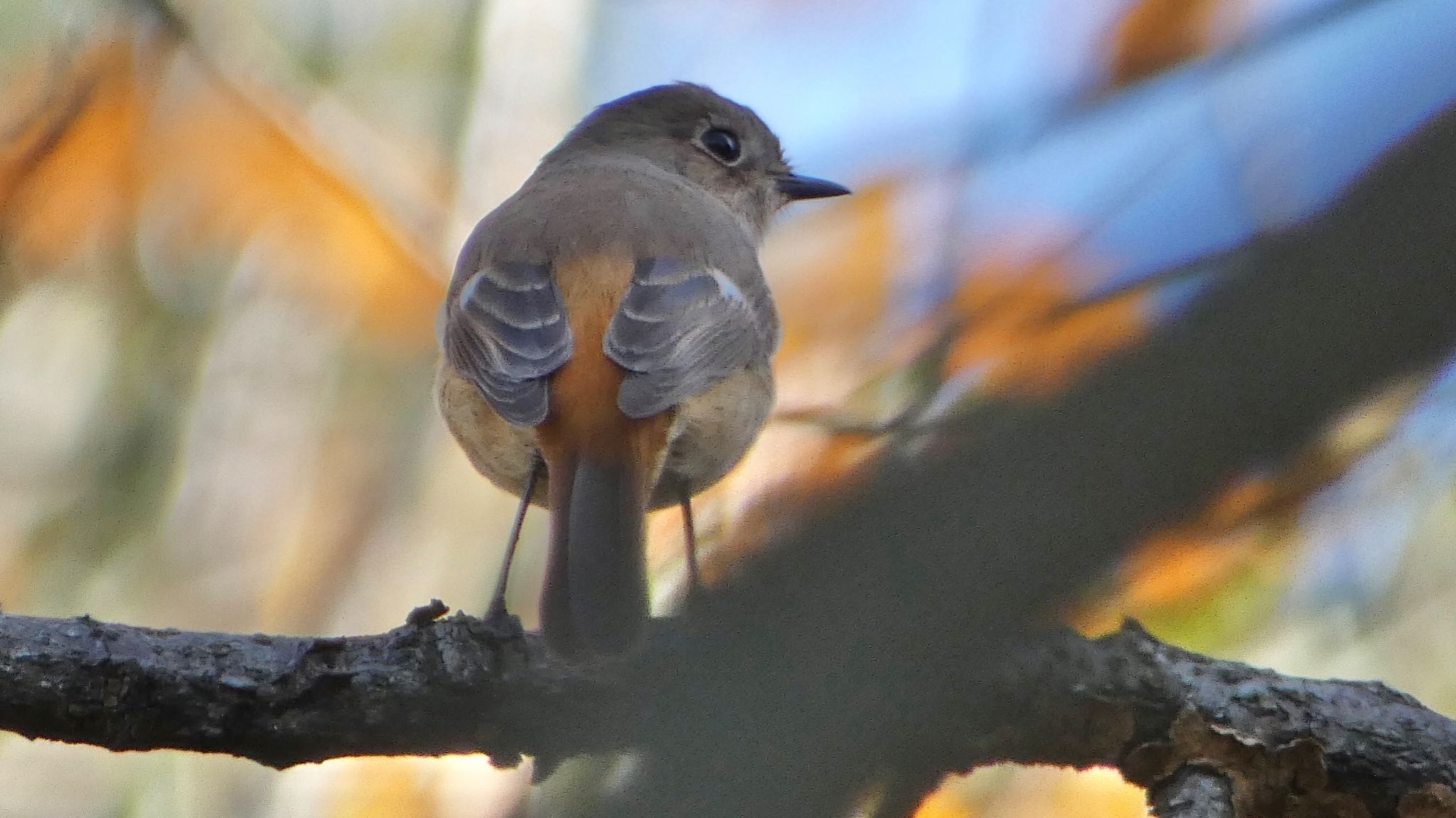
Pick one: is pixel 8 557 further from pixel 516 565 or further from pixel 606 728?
pixel 606 728

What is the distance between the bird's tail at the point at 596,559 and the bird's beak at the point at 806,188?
2.29 m

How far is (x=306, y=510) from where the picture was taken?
5.12 metres

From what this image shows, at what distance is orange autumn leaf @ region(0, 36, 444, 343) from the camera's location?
530 centimetres

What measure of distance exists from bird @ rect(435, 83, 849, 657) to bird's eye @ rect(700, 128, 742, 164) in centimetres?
74

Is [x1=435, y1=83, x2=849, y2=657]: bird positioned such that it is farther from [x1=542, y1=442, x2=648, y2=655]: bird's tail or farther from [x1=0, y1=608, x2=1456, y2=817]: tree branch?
[x1=0, y1=608, x2=1456, y2=817]: tree branch

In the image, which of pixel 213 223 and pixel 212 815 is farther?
pixel 213 223

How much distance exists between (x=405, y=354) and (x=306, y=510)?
2.08 ft

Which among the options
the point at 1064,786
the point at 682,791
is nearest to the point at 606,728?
the point at 682,791

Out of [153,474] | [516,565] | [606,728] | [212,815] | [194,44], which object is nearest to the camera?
[606,728]

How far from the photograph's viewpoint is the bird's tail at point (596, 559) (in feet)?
9.05

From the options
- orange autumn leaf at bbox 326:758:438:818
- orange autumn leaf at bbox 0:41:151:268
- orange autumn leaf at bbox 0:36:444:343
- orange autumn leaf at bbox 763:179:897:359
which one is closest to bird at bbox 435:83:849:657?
orange autumn leaf at bbox 763:179:897:359

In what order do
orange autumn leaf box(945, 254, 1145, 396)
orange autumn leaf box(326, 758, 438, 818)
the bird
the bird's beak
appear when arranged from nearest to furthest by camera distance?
orange autumn leaf box(945, 254, 1145, 396), the bird, orange autumn leaf box(326, 758, 438, 818), the bird's beak

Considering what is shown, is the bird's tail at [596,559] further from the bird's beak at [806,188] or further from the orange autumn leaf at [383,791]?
the bird's beak at [806,188]

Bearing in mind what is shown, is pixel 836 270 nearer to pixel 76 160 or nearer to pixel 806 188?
pixel 806 188
